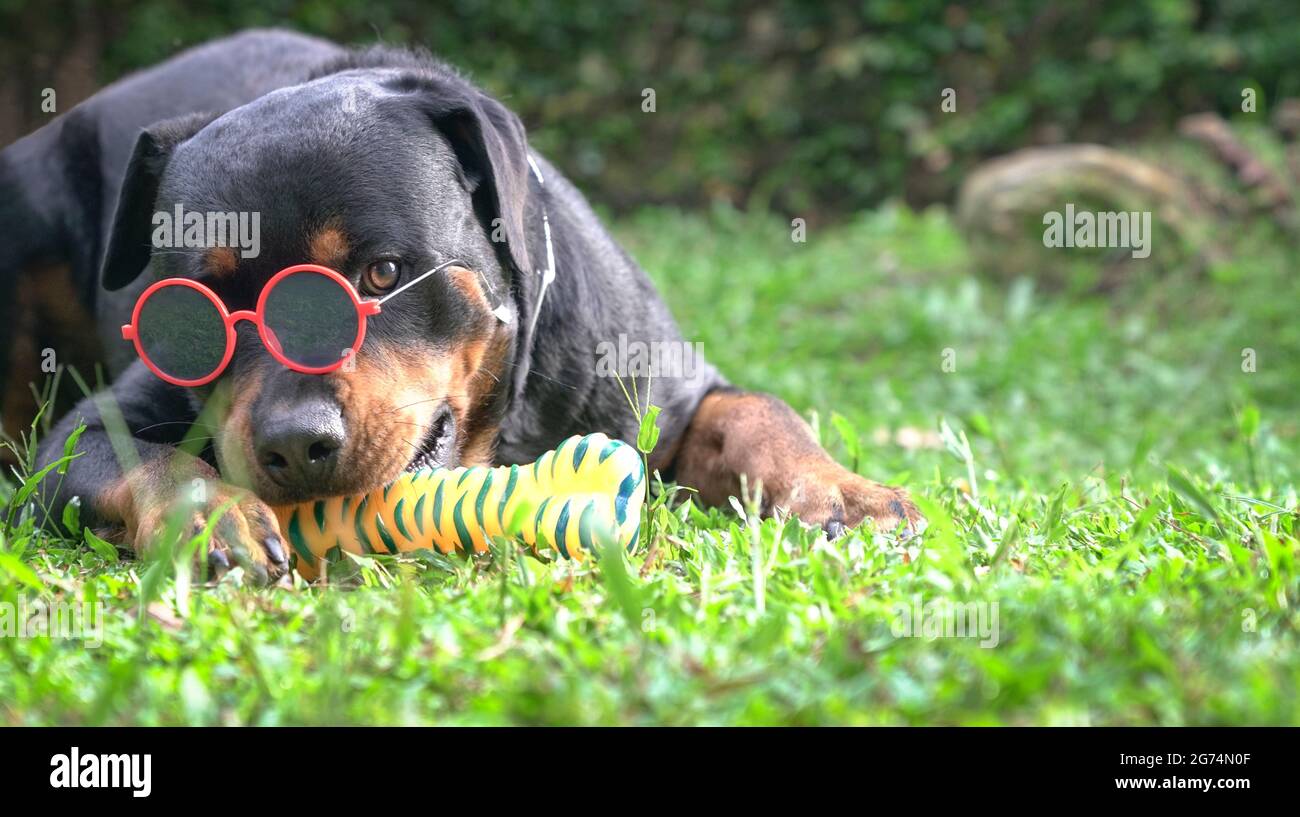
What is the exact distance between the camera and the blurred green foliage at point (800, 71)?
763 centimetres

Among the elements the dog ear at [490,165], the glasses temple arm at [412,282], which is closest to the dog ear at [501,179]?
the dog ear at [490,165]

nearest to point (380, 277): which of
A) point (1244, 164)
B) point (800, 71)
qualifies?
point (1244, 164)

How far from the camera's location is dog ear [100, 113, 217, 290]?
284 cm

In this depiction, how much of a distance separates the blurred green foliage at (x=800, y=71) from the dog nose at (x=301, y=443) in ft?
19.1

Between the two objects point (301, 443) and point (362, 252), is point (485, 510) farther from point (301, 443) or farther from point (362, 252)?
point (362, 252)

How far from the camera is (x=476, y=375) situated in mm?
2809

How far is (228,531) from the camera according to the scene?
92.0 inches

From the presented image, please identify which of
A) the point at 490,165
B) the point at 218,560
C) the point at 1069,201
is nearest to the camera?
the point at 218,560

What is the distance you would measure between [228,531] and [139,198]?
38.7 inches

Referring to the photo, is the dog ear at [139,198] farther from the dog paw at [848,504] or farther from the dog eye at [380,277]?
the dog paw at [848,504]

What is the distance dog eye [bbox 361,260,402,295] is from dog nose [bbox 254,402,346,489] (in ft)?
1.04
